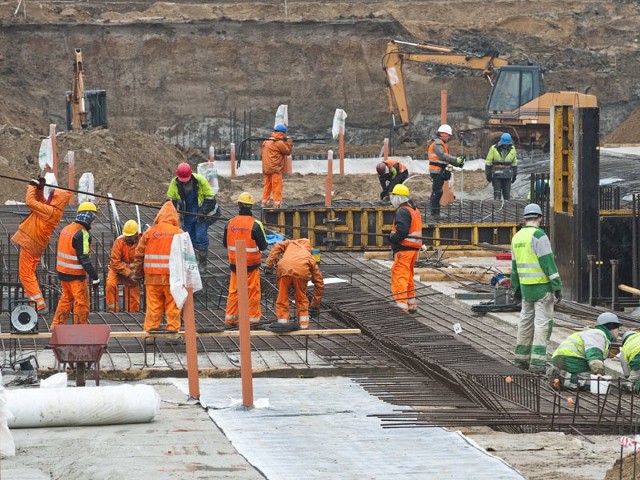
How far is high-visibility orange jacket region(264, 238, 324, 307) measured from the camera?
14.9 meters

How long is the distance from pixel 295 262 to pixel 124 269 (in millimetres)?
2575

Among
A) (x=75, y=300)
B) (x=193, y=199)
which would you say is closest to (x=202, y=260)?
(x=193, y=199)

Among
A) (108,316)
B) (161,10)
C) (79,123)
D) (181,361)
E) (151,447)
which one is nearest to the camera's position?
Result: (151,447)

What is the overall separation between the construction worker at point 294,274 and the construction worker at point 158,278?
3.58 feet

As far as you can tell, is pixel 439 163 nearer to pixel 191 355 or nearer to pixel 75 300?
pixel 75 300

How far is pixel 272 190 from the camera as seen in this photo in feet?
76.8

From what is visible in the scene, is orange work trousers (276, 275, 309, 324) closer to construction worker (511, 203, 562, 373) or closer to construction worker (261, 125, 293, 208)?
construction worker (511, 203, 562, 373)

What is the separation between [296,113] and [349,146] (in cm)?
333

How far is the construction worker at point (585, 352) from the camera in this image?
1235cm

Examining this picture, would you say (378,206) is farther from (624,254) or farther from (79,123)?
(79,123)

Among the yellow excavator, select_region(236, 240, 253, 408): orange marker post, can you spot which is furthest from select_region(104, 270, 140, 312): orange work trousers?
the yellow excavator

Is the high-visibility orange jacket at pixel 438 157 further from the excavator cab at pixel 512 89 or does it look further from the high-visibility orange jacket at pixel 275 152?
the excavator cab at pixel 512 89

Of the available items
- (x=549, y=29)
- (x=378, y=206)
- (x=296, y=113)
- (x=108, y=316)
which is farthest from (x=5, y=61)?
(x=108, y=316)

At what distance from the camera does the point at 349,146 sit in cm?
4353
